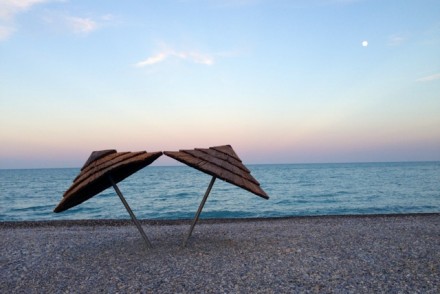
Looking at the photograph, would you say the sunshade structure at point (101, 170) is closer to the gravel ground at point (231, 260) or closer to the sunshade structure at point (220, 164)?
the sunshade structure at point (220, 164)

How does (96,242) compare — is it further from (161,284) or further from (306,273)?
(306,273)

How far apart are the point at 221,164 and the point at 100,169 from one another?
123 inches

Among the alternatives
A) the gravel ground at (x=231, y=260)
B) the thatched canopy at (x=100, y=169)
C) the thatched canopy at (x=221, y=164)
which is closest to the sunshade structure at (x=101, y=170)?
the thatched canopy at (x=100, y=169)

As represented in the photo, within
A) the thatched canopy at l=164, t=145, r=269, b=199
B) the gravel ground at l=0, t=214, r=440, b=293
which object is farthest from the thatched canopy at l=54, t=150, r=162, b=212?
the gravel ground at l=0, t=214, r=440, b=293

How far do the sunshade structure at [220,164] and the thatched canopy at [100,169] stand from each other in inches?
32.4

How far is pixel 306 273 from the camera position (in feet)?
27.3

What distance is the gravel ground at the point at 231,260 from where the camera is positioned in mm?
7668

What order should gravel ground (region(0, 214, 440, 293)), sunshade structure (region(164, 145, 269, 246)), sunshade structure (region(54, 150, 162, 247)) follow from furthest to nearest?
sunshade structure (region(164, 145, 269, 246)) < sunshade structure (region(54, 150, 162, 247)) < gravel ground (region(0, 214, 440, 293))

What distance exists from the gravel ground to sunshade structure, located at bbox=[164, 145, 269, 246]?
A: 171 centimetres

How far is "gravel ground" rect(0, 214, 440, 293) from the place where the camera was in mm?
7668

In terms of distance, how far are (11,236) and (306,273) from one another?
11.2 m

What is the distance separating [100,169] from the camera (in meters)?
9.39

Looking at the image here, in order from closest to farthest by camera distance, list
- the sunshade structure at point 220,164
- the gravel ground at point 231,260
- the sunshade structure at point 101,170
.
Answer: the gravel ground at point 231,260 < the sunshade structure at point 101,170 < the sunshade structure at point 220,164

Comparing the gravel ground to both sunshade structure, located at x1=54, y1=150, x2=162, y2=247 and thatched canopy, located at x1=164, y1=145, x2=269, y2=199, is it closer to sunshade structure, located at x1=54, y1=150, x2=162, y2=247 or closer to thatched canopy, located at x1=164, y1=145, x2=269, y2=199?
sunshade structure, located at x1=54, y1=150, x2=162, y2=247
